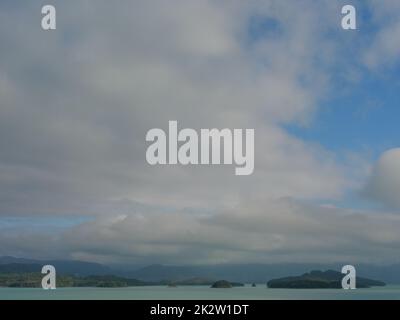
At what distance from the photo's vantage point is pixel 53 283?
35.2 meters
